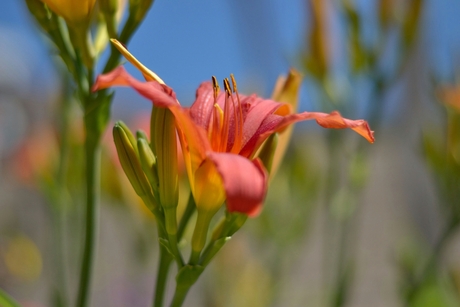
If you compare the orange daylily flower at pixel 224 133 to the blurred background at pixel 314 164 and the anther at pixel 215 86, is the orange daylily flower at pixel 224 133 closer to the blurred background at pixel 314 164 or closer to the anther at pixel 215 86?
the anther at pixel 215 86

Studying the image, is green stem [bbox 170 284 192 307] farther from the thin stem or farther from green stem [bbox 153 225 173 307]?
the thin stem

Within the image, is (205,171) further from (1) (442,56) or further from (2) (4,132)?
(2) (4,132)

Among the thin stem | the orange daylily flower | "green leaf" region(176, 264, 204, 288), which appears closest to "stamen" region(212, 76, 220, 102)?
the orange daylily flower

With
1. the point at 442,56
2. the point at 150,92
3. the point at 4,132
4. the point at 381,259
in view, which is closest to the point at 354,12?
the point at 442,56

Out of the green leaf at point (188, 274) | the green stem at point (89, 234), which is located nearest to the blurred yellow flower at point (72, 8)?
the green stem at point (89, 234)

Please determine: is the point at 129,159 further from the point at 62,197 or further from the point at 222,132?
the point at 62,197
